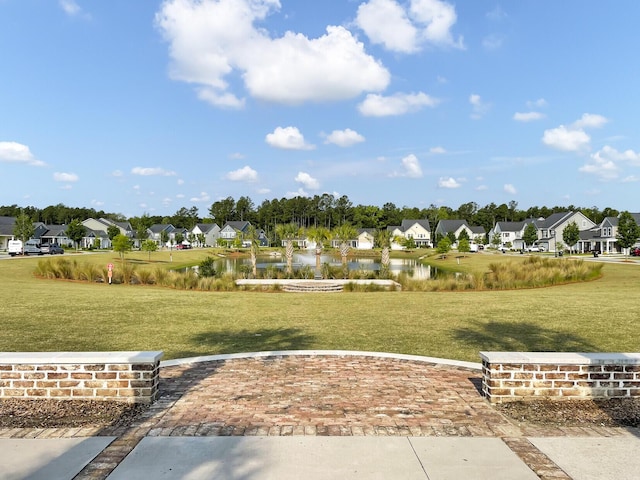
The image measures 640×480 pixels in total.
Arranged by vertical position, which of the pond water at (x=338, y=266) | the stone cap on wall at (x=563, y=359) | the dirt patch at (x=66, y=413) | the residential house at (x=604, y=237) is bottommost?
the pond water at (x=338, y=266)

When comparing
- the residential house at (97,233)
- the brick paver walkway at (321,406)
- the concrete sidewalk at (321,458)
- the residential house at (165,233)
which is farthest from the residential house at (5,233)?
the concrete sidewalk at (321,458)

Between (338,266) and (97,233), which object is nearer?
(338,266)

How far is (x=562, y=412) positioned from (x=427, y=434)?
1.88m

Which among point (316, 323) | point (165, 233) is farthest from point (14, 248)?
point (165, 233)

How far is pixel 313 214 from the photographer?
129250 mm

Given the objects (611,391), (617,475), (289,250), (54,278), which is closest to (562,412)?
(611,391)

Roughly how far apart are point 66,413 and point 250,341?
4973 mm

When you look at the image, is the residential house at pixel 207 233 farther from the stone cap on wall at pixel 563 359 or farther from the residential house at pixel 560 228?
the stone cap on wall at pixel 563 359

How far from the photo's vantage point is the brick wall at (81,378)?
568 cm

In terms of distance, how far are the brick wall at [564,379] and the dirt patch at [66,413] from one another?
440 centimetres

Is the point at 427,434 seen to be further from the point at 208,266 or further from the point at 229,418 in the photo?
the point at 208,266

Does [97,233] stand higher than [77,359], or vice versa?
[97,233]

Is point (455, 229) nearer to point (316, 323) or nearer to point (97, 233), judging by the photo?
point (97, 233)

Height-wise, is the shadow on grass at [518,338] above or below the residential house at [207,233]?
below
